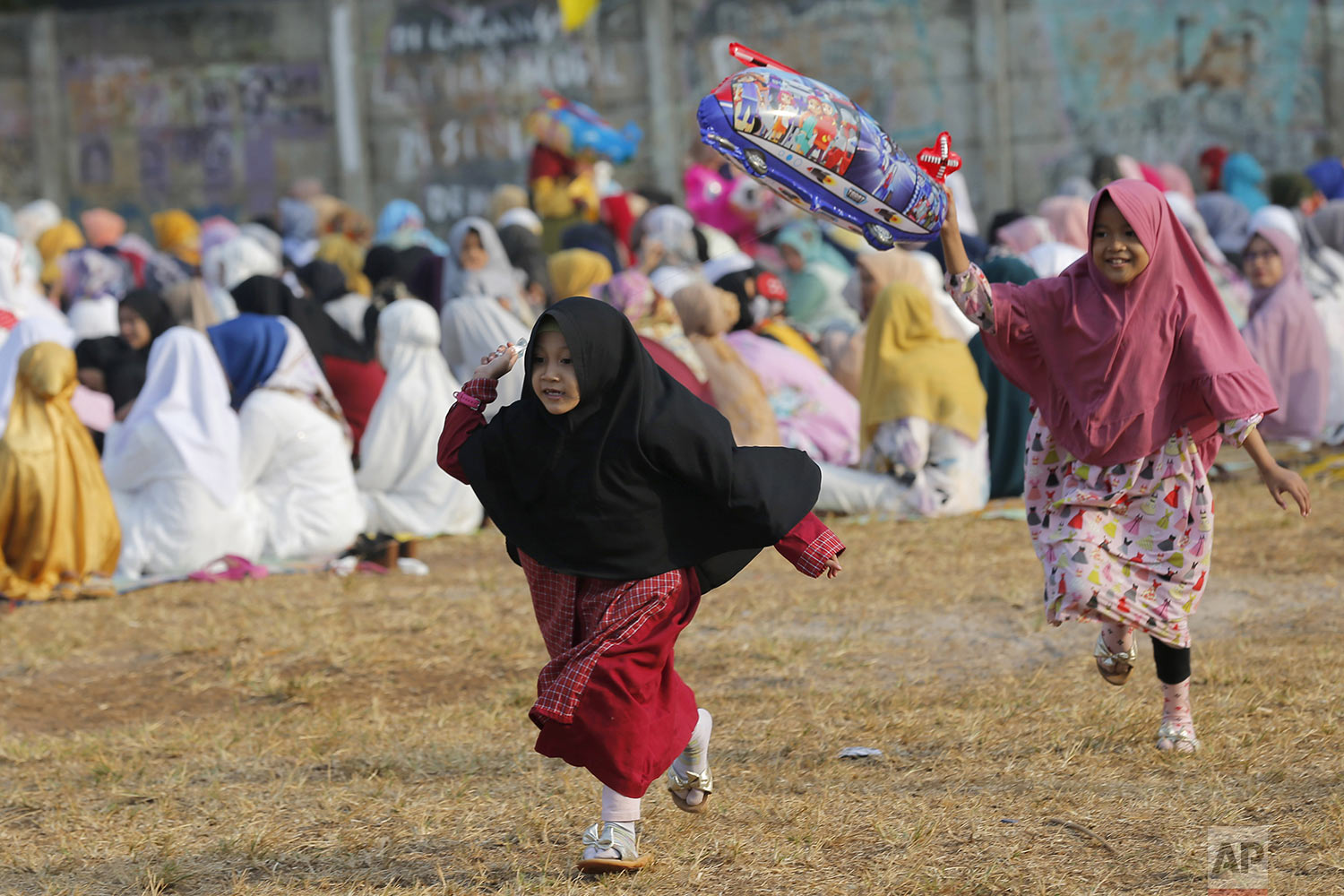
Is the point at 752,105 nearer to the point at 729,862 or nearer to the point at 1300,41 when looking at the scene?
the point at 729,862

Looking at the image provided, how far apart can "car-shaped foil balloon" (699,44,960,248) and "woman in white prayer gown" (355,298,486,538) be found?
418 centimetres

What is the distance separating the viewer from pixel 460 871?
3.26 meters

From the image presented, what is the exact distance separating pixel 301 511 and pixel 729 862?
433 cm

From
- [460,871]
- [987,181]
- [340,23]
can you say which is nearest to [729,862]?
[460,871]

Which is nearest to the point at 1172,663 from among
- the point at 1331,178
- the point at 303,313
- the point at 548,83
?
the point at 303,313

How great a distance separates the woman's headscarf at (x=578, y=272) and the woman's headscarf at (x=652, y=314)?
36.7 inches

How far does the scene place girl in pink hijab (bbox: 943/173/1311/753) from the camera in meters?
3.71

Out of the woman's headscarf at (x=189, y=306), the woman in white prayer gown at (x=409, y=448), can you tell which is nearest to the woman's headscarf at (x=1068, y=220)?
the woman in white prayer gown at (x=409, y=448)

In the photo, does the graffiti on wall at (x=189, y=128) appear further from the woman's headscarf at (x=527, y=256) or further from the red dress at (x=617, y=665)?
the red dress at (x=617, y=665)

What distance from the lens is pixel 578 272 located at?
9.23 m

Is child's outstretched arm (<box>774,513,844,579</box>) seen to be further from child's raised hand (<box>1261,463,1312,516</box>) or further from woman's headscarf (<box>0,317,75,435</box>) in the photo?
woman's headscarf (<box>0,317,75,435</box>)

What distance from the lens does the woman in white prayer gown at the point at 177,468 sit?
22.6ft

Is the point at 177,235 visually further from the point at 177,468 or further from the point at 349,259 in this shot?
the point at 177,468

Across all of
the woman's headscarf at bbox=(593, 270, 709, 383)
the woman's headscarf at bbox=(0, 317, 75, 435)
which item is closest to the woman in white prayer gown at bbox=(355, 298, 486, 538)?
the woman's headscarf at bbox=(593, 270, 709, 383)
